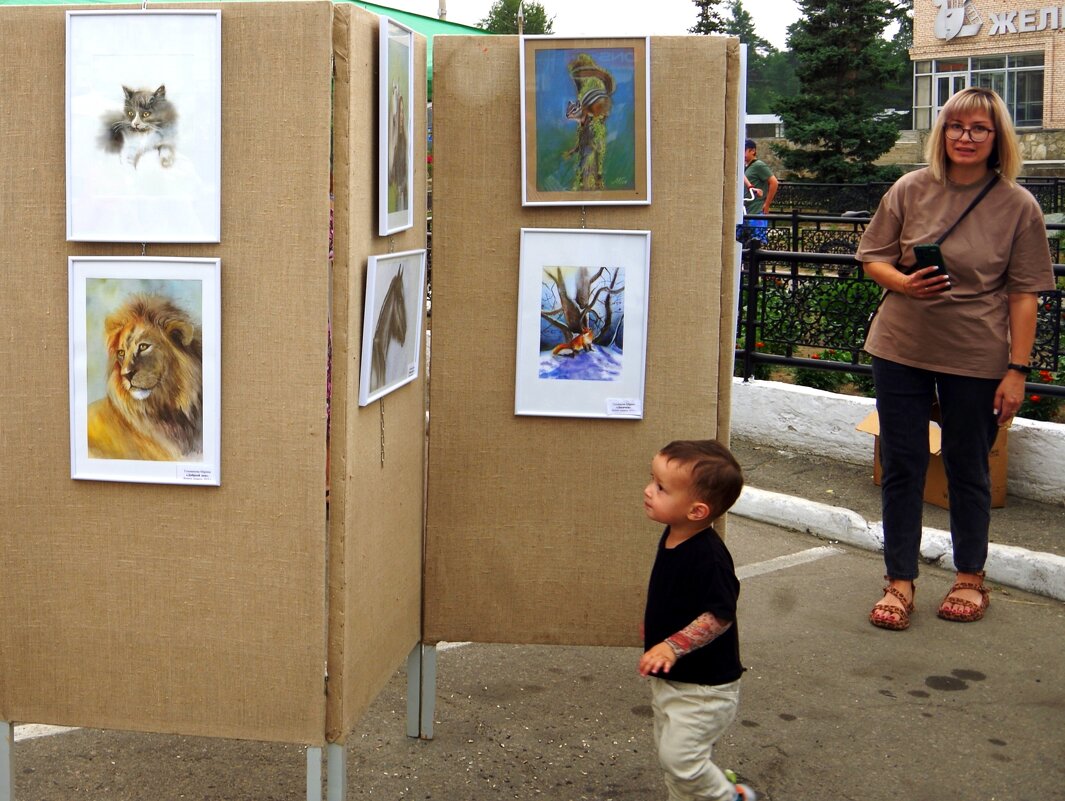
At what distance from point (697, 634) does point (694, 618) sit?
2.1 inches

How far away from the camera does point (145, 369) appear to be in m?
2.93

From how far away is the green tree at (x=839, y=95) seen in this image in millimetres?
41594

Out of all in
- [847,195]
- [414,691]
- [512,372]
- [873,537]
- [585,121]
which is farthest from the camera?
[847,195]

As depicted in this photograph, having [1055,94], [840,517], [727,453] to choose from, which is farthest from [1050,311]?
[1055,94]

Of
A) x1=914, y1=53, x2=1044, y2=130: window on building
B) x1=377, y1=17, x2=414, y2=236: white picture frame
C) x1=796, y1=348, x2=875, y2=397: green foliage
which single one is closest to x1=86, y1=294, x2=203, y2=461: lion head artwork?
x1=377, y1=17, x2=414, y2=236: white picture frame

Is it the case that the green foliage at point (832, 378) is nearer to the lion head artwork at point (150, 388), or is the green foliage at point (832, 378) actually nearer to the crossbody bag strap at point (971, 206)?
the crossbody bag strap at point (971, 206)

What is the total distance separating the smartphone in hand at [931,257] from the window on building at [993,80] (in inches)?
1791

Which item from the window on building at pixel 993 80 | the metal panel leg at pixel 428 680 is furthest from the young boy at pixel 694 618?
the window on building at pixel 993 80

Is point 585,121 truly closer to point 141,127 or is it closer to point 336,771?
point 141,127

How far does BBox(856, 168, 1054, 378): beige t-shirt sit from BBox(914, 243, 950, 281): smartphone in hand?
10cm

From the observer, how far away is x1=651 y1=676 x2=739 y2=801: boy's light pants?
3.04 metres

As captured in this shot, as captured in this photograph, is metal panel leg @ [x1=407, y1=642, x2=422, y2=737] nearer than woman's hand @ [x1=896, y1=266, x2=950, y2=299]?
Yes

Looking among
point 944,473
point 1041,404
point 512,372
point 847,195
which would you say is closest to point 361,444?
Result: point 512,372

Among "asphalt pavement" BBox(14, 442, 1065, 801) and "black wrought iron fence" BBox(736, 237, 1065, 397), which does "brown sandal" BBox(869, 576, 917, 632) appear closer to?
"asphalt pavement" BBox(14, 442, 1065, 801)
